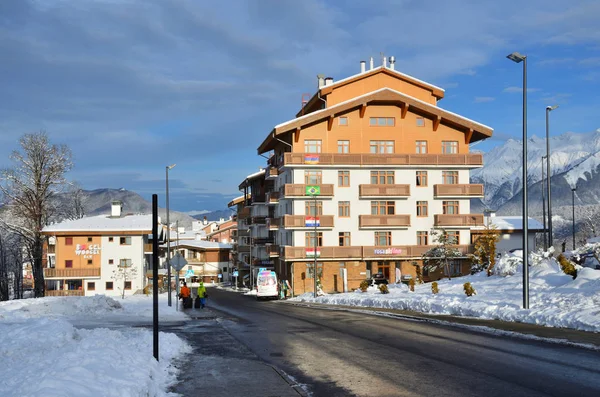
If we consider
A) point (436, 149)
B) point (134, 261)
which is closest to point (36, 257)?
point (134, 261)

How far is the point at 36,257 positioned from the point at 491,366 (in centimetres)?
4659

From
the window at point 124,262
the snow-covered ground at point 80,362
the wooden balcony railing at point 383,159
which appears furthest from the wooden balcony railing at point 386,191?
the snow-covered ground at point 80,362

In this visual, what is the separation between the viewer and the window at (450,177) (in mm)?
65062

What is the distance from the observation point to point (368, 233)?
63.8m

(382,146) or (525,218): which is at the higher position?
(382,146)

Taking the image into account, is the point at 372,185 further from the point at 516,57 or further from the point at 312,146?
the point at 516,57

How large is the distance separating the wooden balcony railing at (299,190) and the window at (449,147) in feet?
43.7

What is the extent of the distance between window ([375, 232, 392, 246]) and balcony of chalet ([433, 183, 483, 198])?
20.8ft

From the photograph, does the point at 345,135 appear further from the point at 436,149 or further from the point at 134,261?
the point at 134,261

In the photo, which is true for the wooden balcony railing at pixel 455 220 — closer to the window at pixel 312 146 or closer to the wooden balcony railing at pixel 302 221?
the wooden balcony railing at pixel 302 221

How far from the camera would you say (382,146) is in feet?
213

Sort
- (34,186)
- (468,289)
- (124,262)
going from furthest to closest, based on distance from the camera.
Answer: (124,262) → (34,186) → (468,289)

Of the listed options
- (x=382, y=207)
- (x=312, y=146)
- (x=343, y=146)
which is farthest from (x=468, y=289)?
(x=343, y=146)

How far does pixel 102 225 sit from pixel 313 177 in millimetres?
28564
